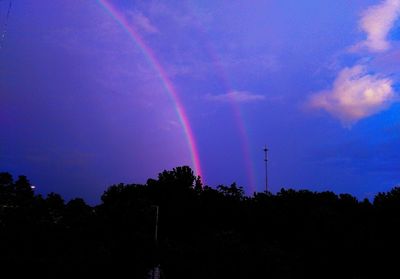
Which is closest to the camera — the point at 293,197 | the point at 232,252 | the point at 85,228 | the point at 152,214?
the point at 232,252

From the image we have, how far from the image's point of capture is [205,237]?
28.9m

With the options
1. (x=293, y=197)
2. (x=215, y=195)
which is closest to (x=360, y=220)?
(x=293, y=197)

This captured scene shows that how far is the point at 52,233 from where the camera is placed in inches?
1318

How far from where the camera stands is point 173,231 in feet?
162

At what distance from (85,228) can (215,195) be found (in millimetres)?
22579

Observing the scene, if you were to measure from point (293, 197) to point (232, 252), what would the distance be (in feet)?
84.3

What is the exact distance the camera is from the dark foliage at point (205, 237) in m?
23.4

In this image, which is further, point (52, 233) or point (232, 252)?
point (52, 233)

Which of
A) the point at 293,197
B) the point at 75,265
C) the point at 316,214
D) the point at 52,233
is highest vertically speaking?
the point at 293,197

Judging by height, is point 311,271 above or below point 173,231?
below

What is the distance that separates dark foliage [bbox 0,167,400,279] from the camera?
76.8ft

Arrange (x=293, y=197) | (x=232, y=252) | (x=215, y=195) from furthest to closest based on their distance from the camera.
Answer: (x=215, y=195) → (x=293, y=197) → (x=232, y=252)

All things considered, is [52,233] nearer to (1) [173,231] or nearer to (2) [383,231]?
(1) [173,231]

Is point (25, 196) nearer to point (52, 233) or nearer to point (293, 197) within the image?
point (52, 233)
